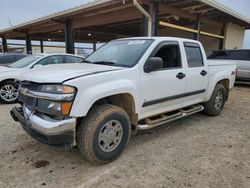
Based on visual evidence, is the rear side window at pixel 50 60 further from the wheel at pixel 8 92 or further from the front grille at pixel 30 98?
the front grille at pixel 30 98

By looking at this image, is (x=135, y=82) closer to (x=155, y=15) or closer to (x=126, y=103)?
(x=126, y=103)

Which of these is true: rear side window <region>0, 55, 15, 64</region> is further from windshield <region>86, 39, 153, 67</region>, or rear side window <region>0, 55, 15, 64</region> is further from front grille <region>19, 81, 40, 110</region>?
front grille <region>19, 81, 40, 110</region>

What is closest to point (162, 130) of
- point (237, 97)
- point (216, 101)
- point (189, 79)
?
point (189, 79)

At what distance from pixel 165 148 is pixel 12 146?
8.36 ft

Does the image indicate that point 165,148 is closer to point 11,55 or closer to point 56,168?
point 56,168

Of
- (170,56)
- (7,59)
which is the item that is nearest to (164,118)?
(170,56)

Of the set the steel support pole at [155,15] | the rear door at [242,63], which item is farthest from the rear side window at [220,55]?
the steel support pole at [155,15]

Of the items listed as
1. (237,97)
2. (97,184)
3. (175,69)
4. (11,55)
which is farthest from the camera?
(11,55)

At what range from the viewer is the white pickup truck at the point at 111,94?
268cm

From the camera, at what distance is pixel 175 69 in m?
4.05

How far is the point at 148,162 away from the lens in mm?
3146

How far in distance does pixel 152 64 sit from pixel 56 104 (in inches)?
61.9

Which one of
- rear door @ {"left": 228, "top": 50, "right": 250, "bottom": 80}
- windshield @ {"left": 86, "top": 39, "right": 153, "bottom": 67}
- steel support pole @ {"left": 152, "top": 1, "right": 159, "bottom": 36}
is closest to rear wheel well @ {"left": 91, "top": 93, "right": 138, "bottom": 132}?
windshield @ {"left": 86, "top": 39, "right": 153, "bottom": 67}

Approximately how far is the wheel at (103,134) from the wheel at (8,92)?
4.77 m
